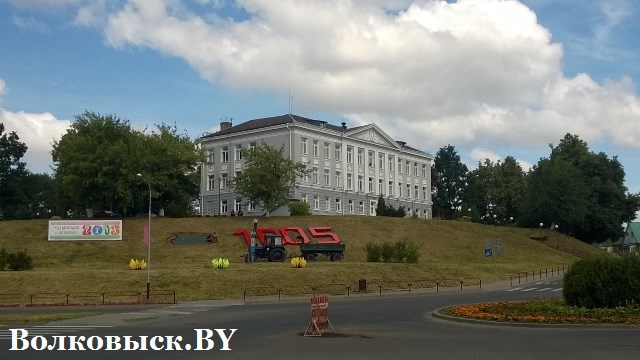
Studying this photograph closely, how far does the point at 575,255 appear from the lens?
3278 inches

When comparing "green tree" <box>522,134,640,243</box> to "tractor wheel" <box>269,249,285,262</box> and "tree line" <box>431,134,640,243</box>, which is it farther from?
"tractor wheel" <box>269,249,285,262</box>

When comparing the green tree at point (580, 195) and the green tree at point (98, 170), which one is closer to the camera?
the green tree at point (98, 170)

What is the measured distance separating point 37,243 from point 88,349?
166ft

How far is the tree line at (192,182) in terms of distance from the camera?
75500 mm

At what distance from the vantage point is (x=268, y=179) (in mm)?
77375

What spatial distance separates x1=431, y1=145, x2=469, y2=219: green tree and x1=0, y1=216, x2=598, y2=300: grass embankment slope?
4500 centimetres

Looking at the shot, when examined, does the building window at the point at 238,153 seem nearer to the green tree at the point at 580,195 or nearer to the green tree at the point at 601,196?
the green tree at the point at 580,195

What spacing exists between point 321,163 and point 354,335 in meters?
76.1

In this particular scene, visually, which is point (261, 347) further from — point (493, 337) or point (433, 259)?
point (433, 259)

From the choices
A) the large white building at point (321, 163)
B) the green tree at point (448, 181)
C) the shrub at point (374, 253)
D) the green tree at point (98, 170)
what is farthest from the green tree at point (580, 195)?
the green tree at point (98, 170)

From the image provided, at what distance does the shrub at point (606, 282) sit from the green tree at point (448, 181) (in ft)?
365

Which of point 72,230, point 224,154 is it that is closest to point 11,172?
point 224,154

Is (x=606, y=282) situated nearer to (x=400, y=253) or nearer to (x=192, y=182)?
(x=400, y=253)

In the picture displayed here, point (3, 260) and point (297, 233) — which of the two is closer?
point (3, 260)
